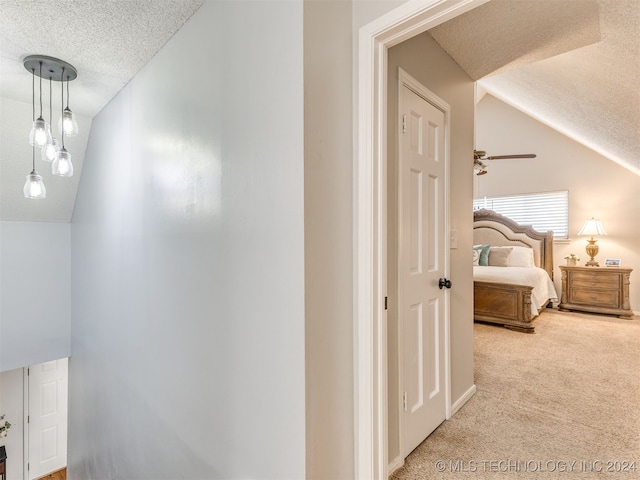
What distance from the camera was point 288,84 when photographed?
3.91 feet

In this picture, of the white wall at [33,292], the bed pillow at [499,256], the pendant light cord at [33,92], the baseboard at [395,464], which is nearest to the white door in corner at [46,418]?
the white wall at [33,292]

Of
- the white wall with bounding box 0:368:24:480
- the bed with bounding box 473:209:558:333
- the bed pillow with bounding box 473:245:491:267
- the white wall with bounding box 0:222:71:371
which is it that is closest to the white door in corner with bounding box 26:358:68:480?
the white wall with bounding box 0:368:24:480

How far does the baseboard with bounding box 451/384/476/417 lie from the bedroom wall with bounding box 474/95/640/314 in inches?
179

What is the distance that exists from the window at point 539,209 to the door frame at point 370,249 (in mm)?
6166

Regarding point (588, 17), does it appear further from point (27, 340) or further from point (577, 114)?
point (27, 340)

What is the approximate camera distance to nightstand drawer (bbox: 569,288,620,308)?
5.05 meters

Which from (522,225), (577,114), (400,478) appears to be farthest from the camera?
(522,225)

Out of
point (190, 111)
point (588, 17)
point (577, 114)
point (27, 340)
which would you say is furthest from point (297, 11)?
point (27, 340)

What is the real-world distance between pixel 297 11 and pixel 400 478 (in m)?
2.14

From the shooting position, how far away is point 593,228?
17.9 ft

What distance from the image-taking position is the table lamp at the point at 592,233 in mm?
5441

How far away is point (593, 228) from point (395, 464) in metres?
5.70

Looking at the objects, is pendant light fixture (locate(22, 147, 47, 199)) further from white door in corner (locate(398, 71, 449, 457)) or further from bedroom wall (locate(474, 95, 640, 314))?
bedroom wall (locate(474, 95, 640, 314))

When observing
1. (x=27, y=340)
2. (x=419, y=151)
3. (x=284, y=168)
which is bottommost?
(x=27, y=340)
